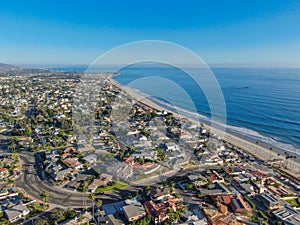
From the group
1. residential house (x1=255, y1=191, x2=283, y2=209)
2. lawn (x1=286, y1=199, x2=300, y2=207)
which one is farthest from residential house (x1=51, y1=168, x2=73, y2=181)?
lawn (x1=286, y1=199, x2=300, y2=207)

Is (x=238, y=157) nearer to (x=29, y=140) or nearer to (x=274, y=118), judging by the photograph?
(x=274, y=118)

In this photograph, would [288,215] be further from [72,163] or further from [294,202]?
[72,163]

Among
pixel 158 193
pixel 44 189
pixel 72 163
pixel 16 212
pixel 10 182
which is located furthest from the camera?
pixel 72 163

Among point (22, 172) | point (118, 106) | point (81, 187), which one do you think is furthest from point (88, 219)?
point (118, 106)

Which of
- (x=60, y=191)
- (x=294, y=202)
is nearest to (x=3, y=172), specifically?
(x=60, y=191)

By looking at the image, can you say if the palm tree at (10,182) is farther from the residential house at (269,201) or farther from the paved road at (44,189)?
the residential house at (269,201)

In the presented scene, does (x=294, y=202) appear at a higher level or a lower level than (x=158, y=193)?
lower

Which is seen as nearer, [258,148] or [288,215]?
[288,215]

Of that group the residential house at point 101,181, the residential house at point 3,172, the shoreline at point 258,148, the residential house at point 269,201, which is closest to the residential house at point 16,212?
the residential house at point 101,181

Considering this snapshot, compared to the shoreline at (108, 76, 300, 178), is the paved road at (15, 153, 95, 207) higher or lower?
lower

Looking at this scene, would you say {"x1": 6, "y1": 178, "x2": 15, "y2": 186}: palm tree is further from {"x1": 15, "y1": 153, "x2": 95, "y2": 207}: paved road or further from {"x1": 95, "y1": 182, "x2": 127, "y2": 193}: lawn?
{"x1": 95, "y1": 182, "x2": 127, "y2": 193}: lawn

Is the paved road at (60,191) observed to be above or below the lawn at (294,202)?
above
